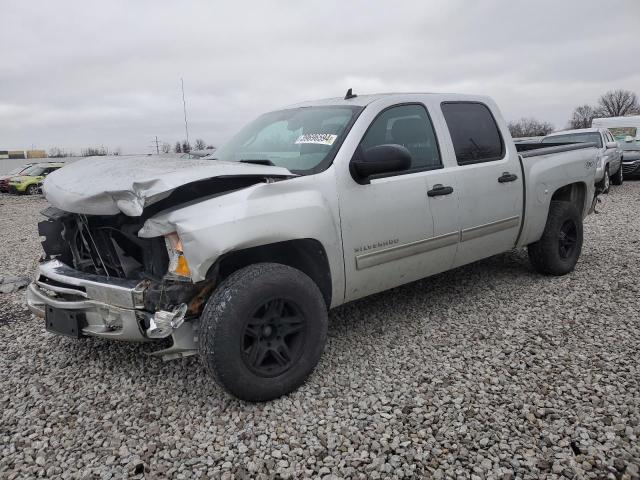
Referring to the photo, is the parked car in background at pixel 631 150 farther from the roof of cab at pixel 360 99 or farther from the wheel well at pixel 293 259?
the wheel well at pixel 293 259

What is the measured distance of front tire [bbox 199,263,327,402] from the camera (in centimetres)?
262

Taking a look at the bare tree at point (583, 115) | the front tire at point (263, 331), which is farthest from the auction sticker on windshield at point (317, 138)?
the bare tree at point (583, 115)

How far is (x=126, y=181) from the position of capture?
8.75 ft

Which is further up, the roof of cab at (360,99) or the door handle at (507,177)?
the roof of cab at (360,99)

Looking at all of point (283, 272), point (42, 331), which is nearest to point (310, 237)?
point (283, 272)

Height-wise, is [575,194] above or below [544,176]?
below

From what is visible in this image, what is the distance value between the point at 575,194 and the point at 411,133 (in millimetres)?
2546

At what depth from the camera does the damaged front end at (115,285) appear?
2.67 m

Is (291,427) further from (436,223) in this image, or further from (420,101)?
(420,101)

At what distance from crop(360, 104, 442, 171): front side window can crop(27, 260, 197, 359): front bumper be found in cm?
183

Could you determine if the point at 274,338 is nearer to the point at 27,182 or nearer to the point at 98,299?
the point at 98,299

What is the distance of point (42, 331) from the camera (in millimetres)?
4086

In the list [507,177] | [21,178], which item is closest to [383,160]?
[507,177]

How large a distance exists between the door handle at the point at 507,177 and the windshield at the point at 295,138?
1.47 m
